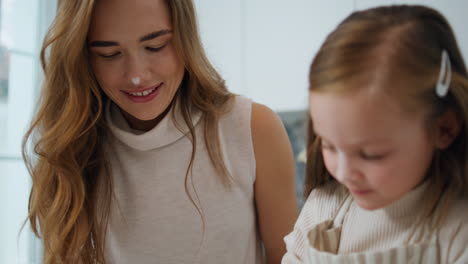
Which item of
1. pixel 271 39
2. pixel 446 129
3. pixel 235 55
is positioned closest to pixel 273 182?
pixel 446 129

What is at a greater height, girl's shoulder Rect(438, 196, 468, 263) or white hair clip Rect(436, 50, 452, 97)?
white hair clip Rect(436, 50, 452, 97)

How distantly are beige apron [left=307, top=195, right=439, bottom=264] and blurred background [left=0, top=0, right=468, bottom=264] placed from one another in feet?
6.65

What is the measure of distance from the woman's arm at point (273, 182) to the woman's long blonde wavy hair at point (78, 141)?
0.32 ft

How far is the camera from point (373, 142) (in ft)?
2.21

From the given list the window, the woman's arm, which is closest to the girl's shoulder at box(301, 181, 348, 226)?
the woman's arm

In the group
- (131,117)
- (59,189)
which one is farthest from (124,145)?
(59,189)

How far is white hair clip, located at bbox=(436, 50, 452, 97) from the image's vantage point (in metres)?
0.69

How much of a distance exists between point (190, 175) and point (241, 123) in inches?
7.6

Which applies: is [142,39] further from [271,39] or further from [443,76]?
[271,39]

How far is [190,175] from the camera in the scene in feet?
4.36

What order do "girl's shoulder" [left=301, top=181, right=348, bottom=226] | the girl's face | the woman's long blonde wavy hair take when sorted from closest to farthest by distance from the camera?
1. the girl's face
2. "girl's shoulder" [left=301, top=181, right=348, bottom=226]
3. the woman's long blonde wavy hair

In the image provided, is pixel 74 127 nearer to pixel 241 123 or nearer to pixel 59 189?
pixel 59 189

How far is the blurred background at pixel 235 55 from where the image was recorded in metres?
3.07

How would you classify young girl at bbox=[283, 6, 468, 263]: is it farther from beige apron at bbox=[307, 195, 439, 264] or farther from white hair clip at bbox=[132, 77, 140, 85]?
white hair clip at bbox=[132, 77, 140, 85]
